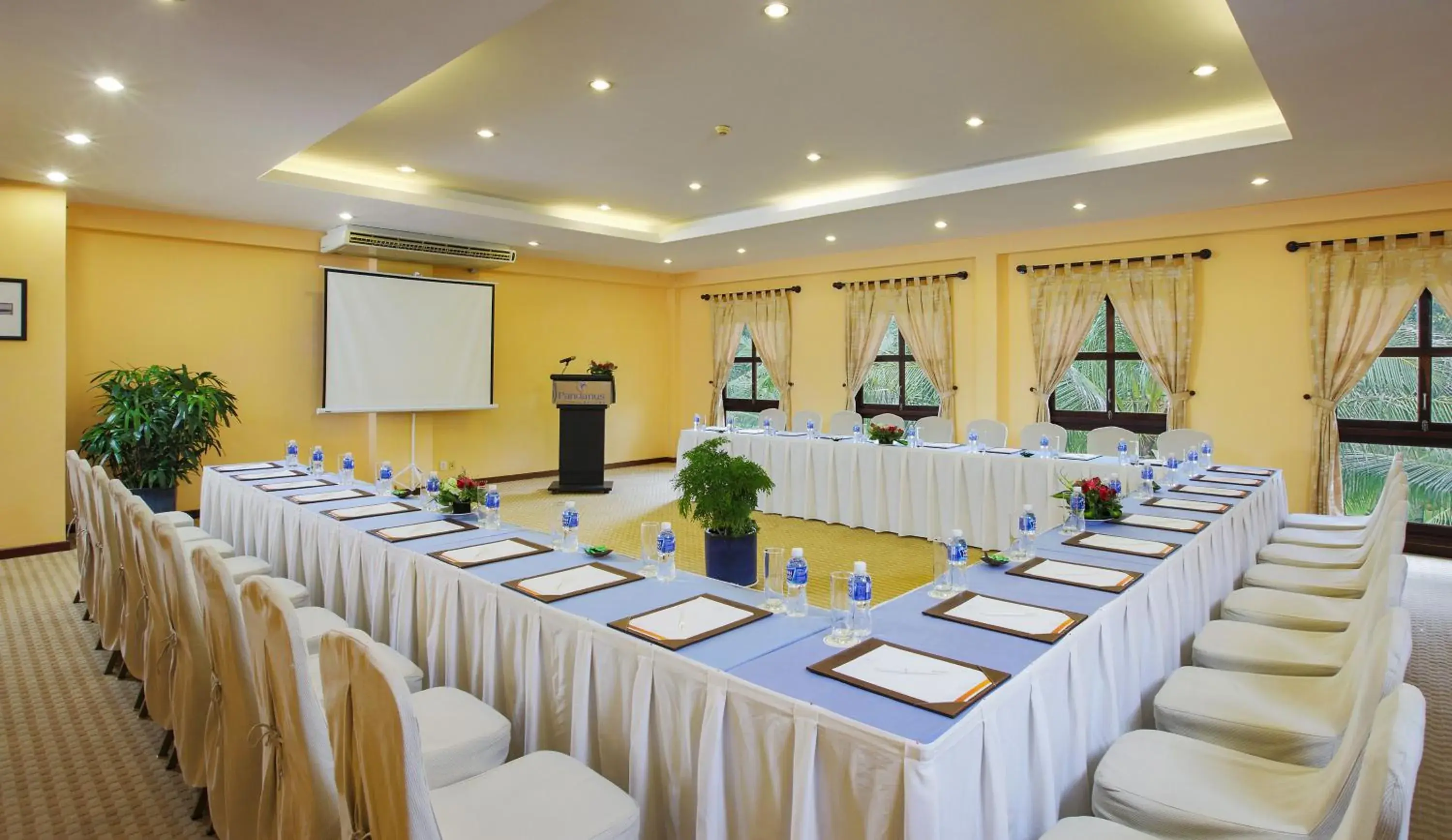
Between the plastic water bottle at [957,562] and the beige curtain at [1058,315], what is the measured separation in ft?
19.1

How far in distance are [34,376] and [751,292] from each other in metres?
7.32

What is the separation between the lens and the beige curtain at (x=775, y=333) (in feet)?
32.5

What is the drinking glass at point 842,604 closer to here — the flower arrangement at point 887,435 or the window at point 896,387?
the flower arrangement at point 887,435

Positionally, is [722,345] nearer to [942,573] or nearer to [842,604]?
[942,573]

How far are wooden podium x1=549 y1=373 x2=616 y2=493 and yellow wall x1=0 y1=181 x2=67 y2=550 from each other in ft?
13.7

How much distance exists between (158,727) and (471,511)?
1449mm

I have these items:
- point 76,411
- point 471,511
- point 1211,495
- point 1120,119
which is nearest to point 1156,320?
point 1120,119

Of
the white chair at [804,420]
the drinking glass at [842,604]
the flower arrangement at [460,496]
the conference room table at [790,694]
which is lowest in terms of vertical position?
the conference room table at [790,694]

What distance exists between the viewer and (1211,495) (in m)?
4.04

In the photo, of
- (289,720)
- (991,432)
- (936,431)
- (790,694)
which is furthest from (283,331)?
(790,694)

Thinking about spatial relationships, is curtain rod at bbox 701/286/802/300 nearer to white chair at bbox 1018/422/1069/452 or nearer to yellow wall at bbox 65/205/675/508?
yellow wall at bbox 65/205/675/508

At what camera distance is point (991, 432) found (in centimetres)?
681

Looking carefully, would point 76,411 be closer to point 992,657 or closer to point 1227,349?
point 992,657

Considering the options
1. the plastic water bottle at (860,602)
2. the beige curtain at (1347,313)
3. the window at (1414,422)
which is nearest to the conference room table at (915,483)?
the beige curtain at (1347,313)
